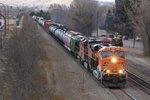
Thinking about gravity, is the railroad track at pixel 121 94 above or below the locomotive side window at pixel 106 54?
below

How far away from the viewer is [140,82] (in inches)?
1449

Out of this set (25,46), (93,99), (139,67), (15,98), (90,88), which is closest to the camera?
(15,98)

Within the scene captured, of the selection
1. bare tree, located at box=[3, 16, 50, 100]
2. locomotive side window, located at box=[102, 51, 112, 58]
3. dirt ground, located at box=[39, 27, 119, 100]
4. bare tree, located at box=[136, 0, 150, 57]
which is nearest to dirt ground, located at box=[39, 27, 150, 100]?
dirt ground, located at box=[39, 27, 119, 100]

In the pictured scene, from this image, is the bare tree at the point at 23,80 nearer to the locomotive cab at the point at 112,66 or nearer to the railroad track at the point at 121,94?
the locomotive cab at the point at 112,66

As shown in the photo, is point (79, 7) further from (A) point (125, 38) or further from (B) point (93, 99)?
(B) point (93, 99)

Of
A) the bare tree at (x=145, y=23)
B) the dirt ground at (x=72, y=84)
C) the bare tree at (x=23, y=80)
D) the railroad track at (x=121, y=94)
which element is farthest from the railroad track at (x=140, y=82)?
the bare tree at (x=145, y=23)

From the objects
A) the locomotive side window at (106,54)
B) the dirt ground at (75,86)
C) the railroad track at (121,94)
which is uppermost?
the locomotive side window at (106,54)

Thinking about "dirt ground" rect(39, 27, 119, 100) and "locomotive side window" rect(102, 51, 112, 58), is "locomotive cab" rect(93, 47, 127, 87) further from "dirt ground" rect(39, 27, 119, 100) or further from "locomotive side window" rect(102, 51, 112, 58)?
"dirt ground" rect(39, 27, 119, 100)

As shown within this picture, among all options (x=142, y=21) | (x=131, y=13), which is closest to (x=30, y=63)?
(x=142, y=21)

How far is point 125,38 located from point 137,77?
207 ft

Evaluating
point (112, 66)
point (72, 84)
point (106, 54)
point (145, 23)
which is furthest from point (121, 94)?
point (145, 23)

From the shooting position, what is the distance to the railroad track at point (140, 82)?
111 ft

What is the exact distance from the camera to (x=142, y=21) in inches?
2447

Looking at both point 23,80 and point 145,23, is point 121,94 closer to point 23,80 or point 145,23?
point 23,80
